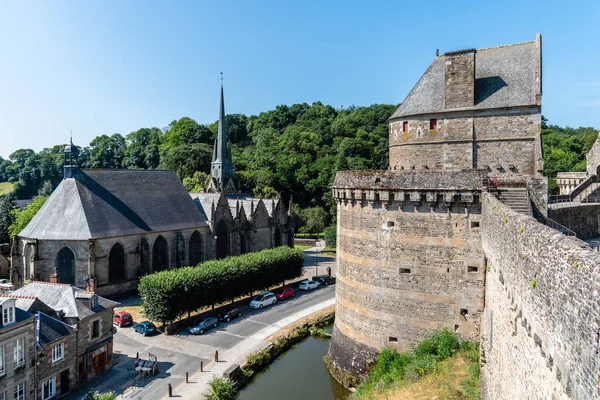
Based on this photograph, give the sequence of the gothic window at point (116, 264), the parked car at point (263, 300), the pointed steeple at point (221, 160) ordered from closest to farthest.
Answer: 1. the parked car at point (263, 300)
2. the gothic window at point (116, 264)
3. the pointed steeple at point (221, 160)

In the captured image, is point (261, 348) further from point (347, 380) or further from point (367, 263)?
point (367, 263)

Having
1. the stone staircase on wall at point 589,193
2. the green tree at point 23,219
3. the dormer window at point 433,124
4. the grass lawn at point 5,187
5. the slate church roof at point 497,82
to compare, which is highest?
the slate church roof at point 497,82

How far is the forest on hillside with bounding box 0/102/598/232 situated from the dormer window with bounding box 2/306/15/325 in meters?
45.0

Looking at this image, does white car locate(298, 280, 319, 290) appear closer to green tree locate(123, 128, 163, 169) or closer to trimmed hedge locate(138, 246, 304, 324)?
trimmed hedge locate(138, 246, 304, 324)

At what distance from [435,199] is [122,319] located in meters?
23.0

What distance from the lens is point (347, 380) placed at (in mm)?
21172

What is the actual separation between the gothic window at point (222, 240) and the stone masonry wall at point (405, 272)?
2662cm

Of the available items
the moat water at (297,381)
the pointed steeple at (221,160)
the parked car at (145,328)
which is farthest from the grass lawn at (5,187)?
the moat water at (297,381)

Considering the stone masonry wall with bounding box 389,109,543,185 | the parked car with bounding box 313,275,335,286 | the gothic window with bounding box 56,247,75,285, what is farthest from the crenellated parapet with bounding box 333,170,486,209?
the gothic window with bounding box 56,247,75,285

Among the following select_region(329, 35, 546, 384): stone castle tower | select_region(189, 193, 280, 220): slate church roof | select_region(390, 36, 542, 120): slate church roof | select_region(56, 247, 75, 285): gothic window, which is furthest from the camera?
select_region(189, 193, 280, 220): slate church roof

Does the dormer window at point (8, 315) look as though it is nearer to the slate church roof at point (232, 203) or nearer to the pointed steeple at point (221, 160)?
the slate church roof at point (232, 203)

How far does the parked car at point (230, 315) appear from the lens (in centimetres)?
3084

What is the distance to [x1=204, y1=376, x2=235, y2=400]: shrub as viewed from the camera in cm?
1991

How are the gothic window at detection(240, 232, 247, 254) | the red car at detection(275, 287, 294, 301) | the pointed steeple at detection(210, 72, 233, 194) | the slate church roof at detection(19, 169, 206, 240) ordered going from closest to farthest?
the slate church roof at detection(19, 169, 206, 240)
the red car at detection(275, 287, 294, 301)
the gothic window at detection(240, 232, 247, 254)
the pointed steeple at detection(210, 72, 233, 194)
